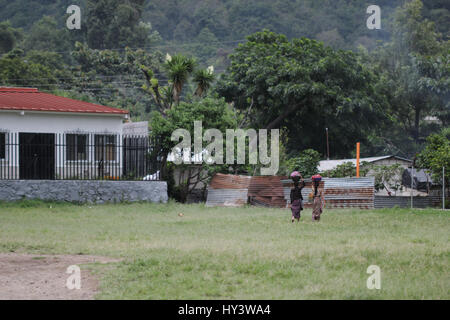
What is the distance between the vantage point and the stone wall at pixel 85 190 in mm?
23203

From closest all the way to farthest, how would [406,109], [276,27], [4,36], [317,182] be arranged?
[317,182] → [406,109] → [4,36] → [276,27]

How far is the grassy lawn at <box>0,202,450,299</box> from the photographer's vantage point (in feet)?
27.4

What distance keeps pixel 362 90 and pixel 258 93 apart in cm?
700

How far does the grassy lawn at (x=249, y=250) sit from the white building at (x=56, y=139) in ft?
13.1

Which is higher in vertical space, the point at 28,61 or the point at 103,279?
the point at 28,61

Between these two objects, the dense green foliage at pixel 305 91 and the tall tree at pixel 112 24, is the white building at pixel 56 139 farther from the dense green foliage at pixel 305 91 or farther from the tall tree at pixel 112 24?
the tall tree at pixel 112 24

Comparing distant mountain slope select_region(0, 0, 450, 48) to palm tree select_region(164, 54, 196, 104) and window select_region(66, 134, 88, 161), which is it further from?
window select_region(66, 134, 88, 161)

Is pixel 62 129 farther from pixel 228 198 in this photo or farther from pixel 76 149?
pixel 228 198

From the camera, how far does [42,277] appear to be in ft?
30.8

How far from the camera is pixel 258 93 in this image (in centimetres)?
4062
